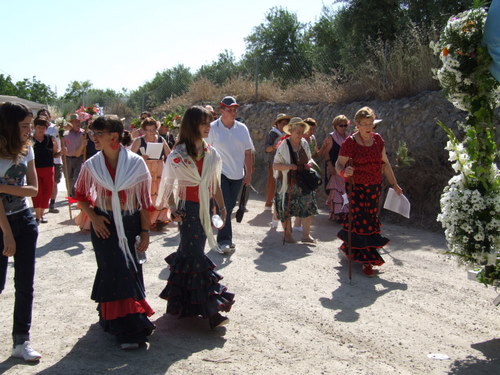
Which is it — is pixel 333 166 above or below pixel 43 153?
below

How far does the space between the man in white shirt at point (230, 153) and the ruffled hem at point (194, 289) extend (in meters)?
2.73

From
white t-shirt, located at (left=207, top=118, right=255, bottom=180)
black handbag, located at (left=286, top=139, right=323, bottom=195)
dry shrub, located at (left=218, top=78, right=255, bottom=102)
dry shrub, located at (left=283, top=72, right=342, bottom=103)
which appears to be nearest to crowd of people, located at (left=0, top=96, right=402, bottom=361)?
black handbag, located at (left=286, top=139, right=323, bottom=195)

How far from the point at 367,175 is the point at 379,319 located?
214 centimetres

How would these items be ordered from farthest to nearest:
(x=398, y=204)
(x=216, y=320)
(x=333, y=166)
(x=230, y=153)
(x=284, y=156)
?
(x=333, y=166)
(x=284, y=156)
(x=230, y=153)
(x=398, y=204)
(x=216, y=320)

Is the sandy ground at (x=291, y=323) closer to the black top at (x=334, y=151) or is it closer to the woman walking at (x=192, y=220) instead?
the woman walking at (x=192, y=220)

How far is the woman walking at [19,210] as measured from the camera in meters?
4.16

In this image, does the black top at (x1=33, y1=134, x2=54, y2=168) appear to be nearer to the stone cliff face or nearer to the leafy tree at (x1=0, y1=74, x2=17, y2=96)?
the stone cliff face

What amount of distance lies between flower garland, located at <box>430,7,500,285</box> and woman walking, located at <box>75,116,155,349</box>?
271 cm

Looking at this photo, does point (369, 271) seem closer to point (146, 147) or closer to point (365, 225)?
point (365, 225)

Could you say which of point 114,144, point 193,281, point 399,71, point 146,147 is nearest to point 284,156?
point 146,147

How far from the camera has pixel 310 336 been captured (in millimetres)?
4871

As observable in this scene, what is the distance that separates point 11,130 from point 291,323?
9.77 feet

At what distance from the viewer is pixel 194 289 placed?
489cm

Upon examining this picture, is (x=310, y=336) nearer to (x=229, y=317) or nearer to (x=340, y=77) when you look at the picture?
(x=229, y=317)
